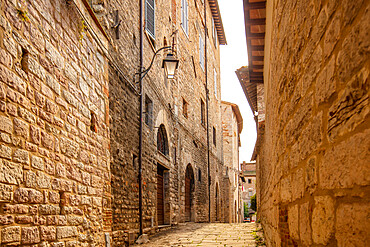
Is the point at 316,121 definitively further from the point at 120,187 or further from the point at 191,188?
the point at 191,188

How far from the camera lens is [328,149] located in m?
1.63

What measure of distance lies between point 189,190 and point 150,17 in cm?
719

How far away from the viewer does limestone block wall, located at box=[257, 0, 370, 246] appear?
1.25 m

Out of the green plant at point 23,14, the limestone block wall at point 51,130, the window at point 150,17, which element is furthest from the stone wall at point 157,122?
the green plant at point 23,14

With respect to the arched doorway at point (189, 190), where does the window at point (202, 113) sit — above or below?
above

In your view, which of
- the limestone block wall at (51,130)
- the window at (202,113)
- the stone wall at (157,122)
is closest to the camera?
the limestone block wall at (51,130)

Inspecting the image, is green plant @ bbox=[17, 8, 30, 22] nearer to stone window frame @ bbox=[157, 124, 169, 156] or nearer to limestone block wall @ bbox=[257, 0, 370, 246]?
limestone block wall @ bbox=[257, 0, 370, 246]

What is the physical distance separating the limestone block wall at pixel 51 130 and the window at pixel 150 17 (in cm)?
412

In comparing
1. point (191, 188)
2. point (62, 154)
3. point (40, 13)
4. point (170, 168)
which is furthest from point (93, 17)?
point (191, 188)

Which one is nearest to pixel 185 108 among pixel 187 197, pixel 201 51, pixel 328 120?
pixel 187 197

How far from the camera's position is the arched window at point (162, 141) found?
450 inches

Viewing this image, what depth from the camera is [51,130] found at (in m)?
4.48

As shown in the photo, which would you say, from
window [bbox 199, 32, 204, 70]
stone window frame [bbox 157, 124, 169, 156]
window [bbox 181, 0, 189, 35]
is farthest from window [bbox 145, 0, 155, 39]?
window [bbox 199, 32, 204, 70]

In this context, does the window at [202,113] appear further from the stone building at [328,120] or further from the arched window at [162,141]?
the stone building at [328,120]
